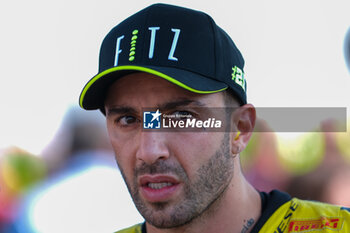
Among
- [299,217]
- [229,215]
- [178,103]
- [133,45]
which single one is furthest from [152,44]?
[299,217]

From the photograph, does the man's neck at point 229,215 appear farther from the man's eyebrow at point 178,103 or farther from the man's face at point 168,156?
the man's eyebrow at point 178,103

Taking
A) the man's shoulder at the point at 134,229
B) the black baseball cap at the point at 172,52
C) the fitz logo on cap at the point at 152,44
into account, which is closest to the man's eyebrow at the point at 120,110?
the black baseball cap at the point at 172,52

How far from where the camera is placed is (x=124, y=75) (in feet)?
5.63

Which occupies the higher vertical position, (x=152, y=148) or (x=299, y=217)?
(x=152, y=148)

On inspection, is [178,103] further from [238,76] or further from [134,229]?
[134,229]

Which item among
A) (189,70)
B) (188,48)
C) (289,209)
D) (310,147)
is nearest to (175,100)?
(189,70)

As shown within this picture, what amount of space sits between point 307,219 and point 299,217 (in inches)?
1.5

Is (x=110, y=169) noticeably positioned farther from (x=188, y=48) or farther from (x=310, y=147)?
(x=188, y=48)

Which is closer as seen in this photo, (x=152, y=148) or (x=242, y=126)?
(x=152, y=148)

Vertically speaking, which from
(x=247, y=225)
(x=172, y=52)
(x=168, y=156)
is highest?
(x=172, y=52)

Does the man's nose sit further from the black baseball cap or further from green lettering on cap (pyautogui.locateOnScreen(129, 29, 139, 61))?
green lettering on cap (pyautogui.locateOnScreen(129, 29, 139, 61))

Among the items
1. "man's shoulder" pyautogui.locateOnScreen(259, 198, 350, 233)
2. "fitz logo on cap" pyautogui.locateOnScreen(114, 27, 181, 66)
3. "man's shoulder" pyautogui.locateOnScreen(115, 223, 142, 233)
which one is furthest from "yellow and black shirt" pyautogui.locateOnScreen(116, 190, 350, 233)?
"fitz logo on cap" pyautogui.locateOnScreen(114, 27, 181, 66)

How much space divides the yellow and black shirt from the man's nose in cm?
63

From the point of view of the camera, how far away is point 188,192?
160 cm
